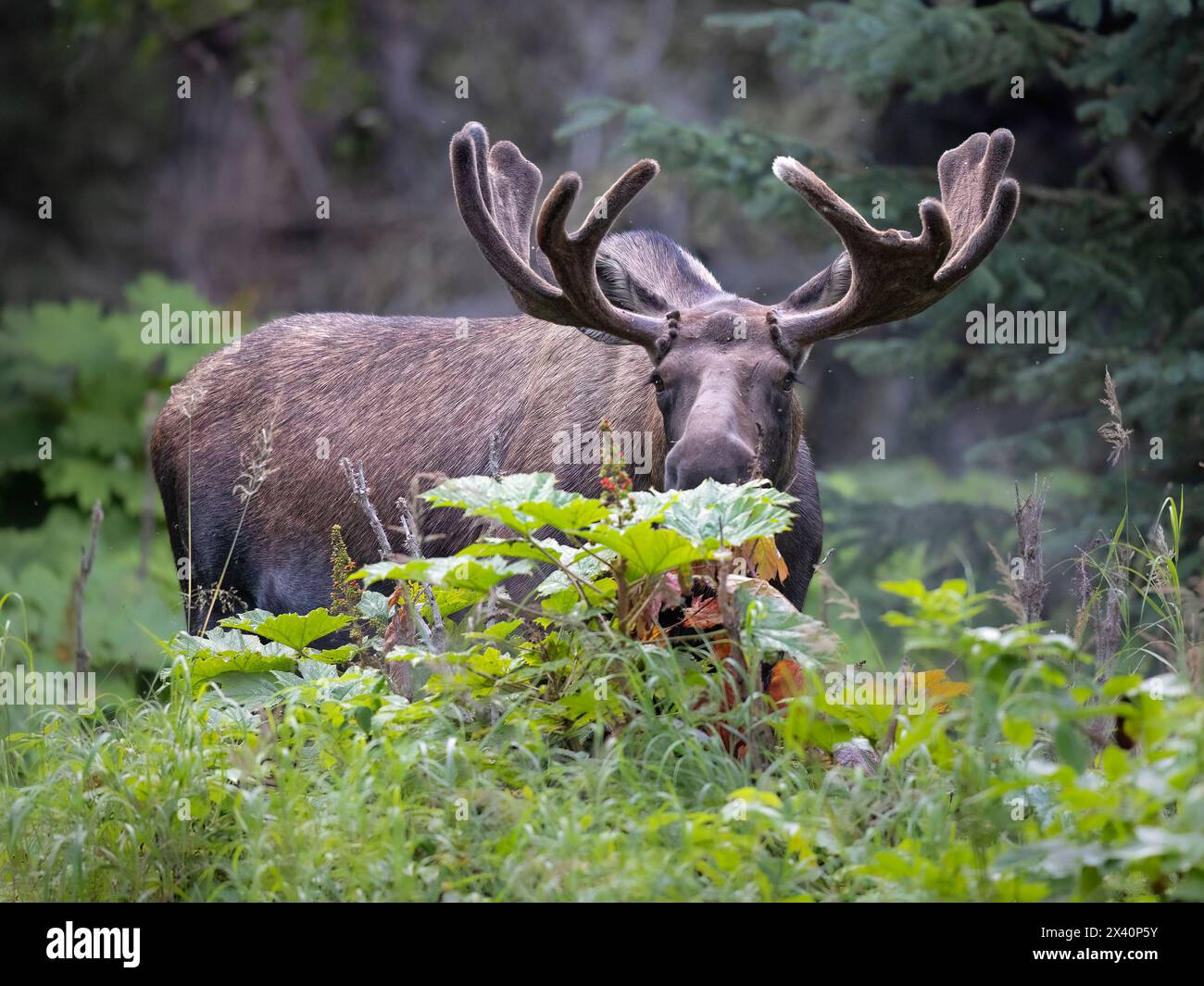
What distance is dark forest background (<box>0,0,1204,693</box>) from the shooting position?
26.8 feet

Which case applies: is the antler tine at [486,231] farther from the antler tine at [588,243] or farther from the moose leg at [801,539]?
the moose leg at [801,539]

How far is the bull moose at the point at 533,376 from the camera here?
5.03 meters

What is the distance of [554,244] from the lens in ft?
17.0

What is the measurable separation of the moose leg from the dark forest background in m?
1.00

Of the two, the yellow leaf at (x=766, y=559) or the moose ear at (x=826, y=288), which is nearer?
the yellow leaf at (x=766, y=559)

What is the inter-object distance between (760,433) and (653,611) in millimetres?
1330

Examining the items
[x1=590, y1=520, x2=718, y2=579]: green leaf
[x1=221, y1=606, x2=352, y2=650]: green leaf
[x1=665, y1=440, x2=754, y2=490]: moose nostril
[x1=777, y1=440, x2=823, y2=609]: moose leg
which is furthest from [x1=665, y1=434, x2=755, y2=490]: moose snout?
[x1=221, y1=606, x2=352, y2=650]: green leaf

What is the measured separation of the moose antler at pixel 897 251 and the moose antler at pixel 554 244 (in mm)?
505

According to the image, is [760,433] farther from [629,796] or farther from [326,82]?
[326,82]

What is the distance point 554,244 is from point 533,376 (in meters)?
0.93

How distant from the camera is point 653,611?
12.3 feet

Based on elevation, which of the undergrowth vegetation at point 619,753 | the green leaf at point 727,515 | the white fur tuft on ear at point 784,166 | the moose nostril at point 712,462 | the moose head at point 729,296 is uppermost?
the white fur tuft on ear at point 784,166

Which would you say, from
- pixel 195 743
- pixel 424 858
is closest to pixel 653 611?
pixel 424 858

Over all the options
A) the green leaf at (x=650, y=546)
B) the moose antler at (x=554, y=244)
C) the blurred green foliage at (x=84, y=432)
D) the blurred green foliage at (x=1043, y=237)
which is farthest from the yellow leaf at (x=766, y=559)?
the blurred green foliage at (x=84, y=432)
